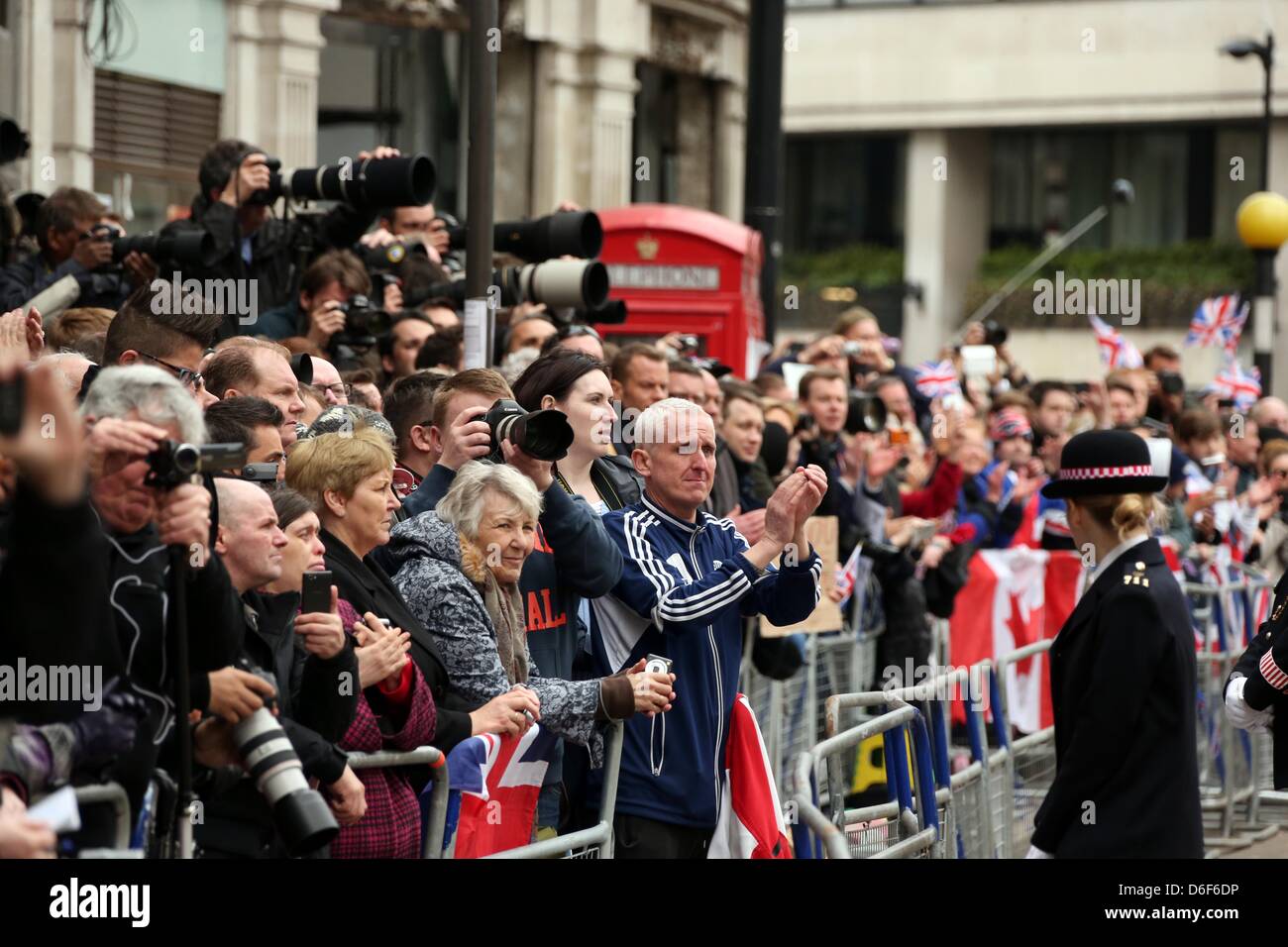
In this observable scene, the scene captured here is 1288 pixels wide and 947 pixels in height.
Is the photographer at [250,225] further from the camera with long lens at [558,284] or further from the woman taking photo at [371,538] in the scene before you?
the woman taking photo at [371,538]

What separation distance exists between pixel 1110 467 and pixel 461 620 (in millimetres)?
1918

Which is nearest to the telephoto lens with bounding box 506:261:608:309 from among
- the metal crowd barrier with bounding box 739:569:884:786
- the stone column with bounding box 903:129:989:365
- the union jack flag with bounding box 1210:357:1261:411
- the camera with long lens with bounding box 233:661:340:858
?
the metal crowd barrier with bounding box 739:569:884:786

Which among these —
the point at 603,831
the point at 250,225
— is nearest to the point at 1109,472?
the point at 603,831

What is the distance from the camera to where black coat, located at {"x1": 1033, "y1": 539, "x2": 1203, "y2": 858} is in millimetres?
5785

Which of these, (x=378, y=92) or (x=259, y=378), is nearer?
(x=259, y=378)

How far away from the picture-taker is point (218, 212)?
8.47m

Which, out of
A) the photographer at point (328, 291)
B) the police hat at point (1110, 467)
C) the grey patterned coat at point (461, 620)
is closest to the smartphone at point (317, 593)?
the grey patterned coat at point (461, 620)

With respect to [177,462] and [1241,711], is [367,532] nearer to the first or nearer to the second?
[177,462]

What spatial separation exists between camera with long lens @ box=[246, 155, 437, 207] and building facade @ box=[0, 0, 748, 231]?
4831 mm

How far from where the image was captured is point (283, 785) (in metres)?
4.46

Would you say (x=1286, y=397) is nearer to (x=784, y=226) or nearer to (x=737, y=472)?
(x=784, y=226)

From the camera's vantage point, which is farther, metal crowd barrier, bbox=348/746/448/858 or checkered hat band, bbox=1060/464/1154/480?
checkered hat band, bbox=1060/464/1154/480

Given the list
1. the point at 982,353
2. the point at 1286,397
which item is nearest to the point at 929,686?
the point at 982,353

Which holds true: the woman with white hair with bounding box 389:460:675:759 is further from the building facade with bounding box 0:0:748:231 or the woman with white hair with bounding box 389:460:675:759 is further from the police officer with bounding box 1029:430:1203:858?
the building facade with bounding box 0:0:748:231
